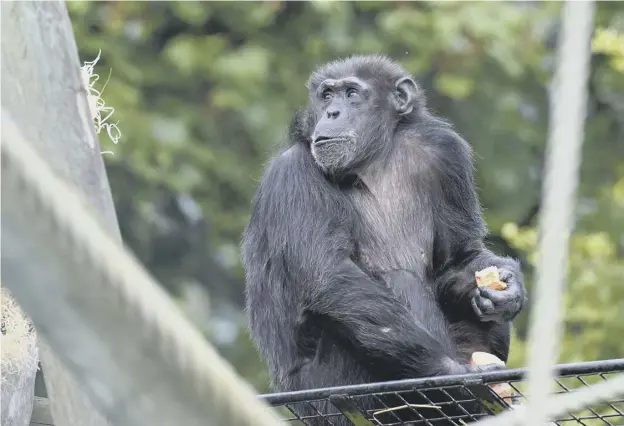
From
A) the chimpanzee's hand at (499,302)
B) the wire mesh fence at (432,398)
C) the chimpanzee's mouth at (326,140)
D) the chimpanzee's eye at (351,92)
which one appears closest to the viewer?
the wire mesh fence at (432,398)

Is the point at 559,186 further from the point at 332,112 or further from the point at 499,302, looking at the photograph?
the point at 332,112

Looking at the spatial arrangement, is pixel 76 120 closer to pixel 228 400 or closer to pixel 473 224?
pixel 473 224

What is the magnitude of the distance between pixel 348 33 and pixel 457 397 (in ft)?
21.8

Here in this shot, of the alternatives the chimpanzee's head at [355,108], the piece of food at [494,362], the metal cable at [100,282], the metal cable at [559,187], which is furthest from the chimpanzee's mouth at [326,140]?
the metal cable at [100,282]

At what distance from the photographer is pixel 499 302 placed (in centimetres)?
448

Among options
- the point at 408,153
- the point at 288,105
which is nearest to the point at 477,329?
the point at 408,153

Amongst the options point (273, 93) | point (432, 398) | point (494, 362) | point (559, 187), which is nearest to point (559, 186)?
point (559, 187)

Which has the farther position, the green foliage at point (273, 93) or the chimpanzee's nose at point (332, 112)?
the green foliage at point (273, 93)

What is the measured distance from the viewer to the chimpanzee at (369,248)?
14.3ft

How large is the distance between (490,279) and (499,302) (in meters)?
0.12

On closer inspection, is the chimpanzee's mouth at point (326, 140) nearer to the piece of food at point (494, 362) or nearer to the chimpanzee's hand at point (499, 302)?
the chimpanzee's hand at point (499, 302)

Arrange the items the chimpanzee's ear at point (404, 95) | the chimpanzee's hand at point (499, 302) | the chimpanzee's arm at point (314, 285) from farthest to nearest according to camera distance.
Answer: the chimpanzee's ear at point (404, 95) < the chimpanzee's hand at point (499, 302) < the chimpanzee's arm at point (314, 285)

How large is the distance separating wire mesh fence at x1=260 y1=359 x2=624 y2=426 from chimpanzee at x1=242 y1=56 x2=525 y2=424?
0.51 ft

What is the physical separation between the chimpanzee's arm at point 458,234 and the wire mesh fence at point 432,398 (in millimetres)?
649
